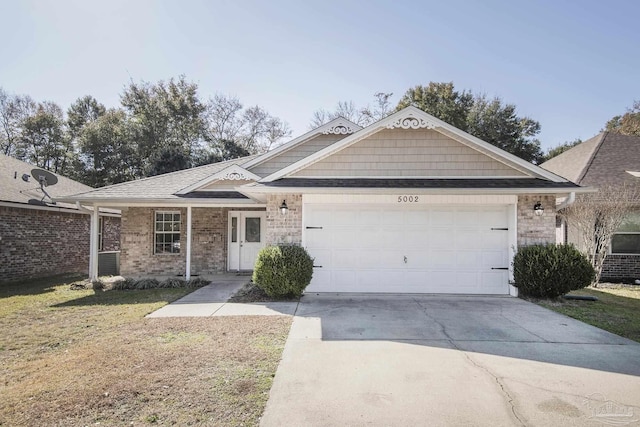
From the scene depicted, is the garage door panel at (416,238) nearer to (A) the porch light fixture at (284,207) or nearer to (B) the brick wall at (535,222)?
(B) the brick wall at (535,222)

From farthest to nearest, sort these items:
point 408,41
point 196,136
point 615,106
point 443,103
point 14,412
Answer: point 196,136 → point 443,103 → point 615,106 → point 408,41 → point 14,412

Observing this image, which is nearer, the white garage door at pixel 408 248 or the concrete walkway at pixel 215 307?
the concrete walkway at pixel 215 307

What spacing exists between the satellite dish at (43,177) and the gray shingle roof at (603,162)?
19227 mm

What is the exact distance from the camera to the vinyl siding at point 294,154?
41.5 ft

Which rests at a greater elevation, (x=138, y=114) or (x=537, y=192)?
(x=138, y=114)

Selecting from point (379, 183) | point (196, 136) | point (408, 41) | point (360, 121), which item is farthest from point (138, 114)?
point (379, 183)

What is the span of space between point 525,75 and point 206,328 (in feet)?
56.1

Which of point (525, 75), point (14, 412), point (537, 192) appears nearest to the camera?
point (14, 412)

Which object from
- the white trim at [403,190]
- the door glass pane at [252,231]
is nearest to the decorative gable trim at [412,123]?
the white trim at [403,190]

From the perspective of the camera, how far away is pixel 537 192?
8.05m

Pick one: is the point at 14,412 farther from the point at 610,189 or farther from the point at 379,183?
the point at 610,189

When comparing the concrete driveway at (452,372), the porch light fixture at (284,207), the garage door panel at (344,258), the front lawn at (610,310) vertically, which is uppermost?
the porch light fixture at (284,207)

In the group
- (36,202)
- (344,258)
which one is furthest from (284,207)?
(36,202)

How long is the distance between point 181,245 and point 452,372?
10.6m
